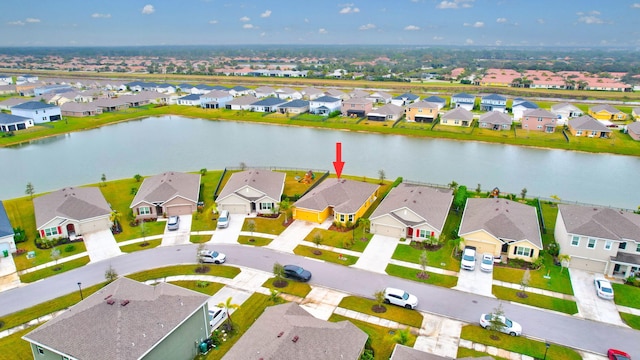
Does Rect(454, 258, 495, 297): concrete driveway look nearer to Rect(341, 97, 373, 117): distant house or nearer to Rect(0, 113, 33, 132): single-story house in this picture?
Rect(341, 97, 373, 117): distant house

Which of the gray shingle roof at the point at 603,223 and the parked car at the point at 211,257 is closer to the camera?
the gray shingle roof at the point at 603,223

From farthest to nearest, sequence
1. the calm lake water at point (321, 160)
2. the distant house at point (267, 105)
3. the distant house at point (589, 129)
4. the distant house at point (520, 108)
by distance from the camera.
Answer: the distant house at point (267, 105) → the distant house at point (520, 108) → the distant house at point (589, 129) → the calm lake water at point (321, 160)

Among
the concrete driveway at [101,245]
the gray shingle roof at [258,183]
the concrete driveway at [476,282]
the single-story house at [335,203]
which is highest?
the gray shingle roof at [258,183]

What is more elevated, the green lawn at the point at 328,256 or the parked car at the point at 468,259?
the parked car at the point at 468,259

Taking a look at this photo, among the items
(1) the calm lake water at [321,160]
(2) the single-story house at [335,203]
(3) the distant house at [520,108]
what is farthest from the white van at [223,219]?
(3) the distant house at [520,108]

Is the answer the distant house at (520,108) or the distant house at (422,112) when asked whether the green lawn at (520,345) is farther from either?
the distant house at (520,108)

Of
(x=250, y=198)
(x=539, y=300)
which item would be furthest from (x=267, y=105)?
(x=539, y=300)

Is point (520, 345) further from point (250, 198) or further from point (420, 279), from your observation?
point (250, 198)
